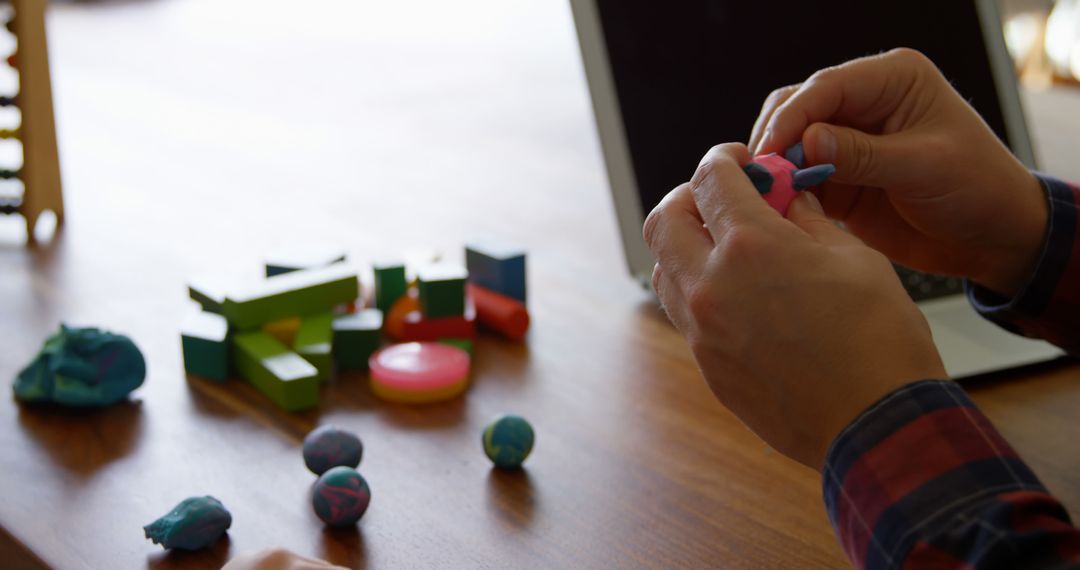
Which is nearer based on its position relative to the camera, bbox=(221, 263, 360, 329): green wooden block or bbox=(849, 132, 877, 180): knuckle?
bbox=(849, 132, 877, 180): knuckle

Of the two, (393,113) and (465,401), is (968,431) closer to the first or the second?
(465,401)

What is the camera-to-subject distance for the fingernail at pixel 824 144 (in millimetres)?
706

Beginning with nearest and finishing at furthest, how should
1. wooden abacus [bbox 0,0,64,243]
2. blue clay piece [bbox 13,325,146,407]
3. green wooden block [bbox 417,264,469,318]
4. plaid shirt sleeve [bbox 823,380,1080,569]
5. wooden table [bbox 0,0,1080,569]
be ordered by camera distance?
plaid shirt sleeve [bbox 823,380,1080,569] → wooden table [bbox 0,0,1080,569] → blue clay piece [bbox 13,325,146,407] → green wooden block [bbox 417,264,469,318] → wooden abacus [bbox 0,0,64,243]

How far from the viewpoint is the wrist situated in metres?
0.78

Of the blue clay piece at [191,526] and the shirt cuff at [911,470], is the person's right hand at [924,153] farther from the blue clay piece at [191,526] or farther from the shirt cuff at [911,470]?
the blue clay piece at [191,526]

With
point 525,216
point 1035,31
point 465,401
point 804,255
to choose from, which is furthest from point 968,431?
point 1035,31

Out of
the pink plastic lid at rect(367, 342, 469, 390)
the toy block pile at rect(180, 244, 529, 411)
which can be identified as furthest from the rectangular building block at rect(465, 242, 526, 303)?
the pink plastic lid at rect(367, 342, 469, 390)

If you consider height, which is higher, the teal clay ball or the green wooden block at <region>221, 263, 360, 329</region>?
the green wooden block at <region>221, 263, 360, 329</region>

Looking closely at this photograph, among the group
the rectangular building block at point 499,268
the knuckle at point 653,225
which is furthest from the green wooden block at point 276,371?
the knuckle at point 653,225

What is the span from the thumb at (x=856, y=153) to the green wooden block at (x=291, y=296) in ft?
1.42

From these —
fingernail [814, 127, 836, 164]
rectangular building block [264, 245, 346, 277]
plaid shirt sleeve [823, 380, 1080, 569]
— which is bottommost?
plaid shirt sleeve [823, 380, 1080, 569]

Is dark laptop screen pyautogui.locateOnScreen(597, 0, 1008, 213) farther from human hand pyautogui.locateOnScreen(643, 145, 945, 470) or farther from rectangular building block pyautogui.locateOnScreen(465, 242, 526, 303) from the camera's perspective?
human hand pyautogui.locateOnScreen(643, 145, 945, 470)

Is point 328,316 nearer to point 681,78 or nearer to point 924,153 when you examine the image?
point 681,78

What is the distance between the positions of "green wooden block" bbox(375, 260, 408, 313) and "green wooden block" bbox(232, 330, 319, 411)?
114mm
